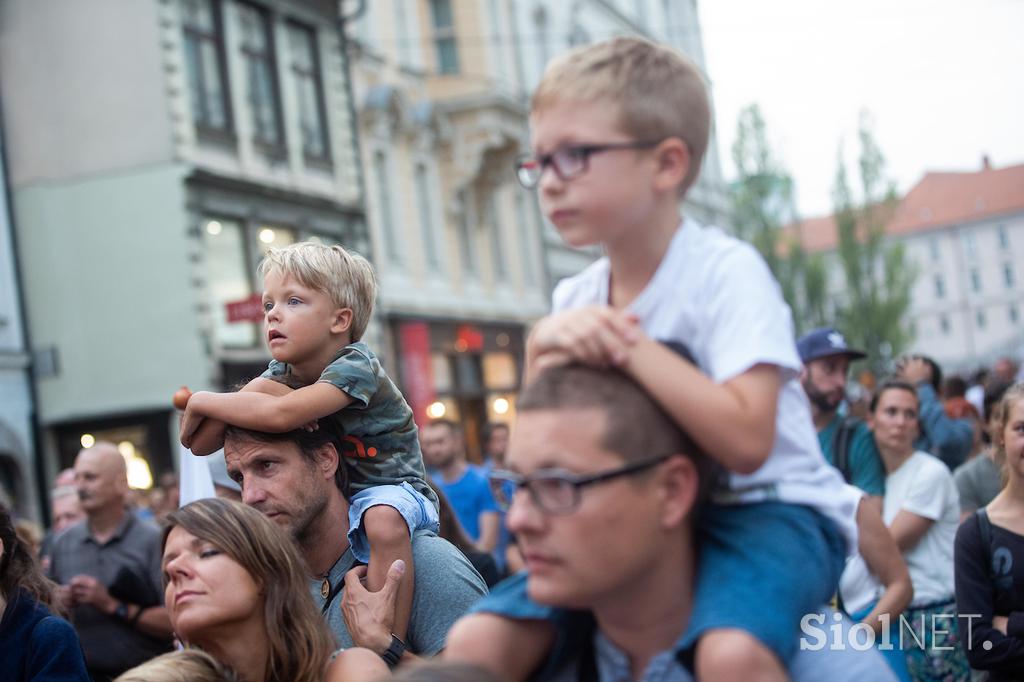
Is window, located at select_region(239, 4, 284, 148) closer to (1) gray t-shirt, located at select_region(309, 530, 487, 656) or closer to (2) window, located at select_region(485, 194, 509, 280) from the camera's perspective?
(2) window, located at select_region(485, 194, 509, 280)

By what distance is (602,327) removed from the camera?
2020 mm

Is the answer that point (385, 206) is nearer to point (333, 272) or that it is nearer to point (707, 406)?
point (333, 272)

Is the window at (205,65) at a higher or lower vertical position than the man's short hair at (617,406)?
higher

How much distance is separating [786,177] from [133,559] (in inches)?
1889

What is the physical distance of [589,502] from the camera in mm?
1989

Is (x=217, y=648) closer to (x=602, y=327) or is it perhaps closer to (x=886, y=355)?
(x=602, y=327)

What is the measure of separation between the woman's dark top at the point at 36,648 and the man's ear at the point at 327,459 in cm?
118

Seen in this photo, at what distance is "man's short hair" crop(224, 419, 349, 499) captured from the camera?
343 cm

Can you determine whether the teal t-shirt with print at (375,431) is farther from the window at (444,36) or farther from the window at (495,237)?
the window at (495,237)

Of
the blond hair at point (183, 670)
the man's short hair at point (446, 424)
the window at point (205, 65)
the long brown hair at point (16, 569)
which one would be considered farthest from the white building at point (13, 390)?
the blond hair at point (183, 670)

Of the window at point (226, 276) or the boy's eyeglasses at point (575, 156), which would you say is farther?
the window at point (226, 276)

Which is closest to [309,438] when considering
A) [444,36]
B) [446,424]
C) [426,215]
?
[446,424]

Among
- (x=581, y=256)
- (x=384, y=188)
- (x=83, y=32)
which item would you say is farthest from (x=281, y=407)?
(x=581, y=256)

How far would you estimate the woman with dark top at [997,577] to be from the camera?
182 inches
